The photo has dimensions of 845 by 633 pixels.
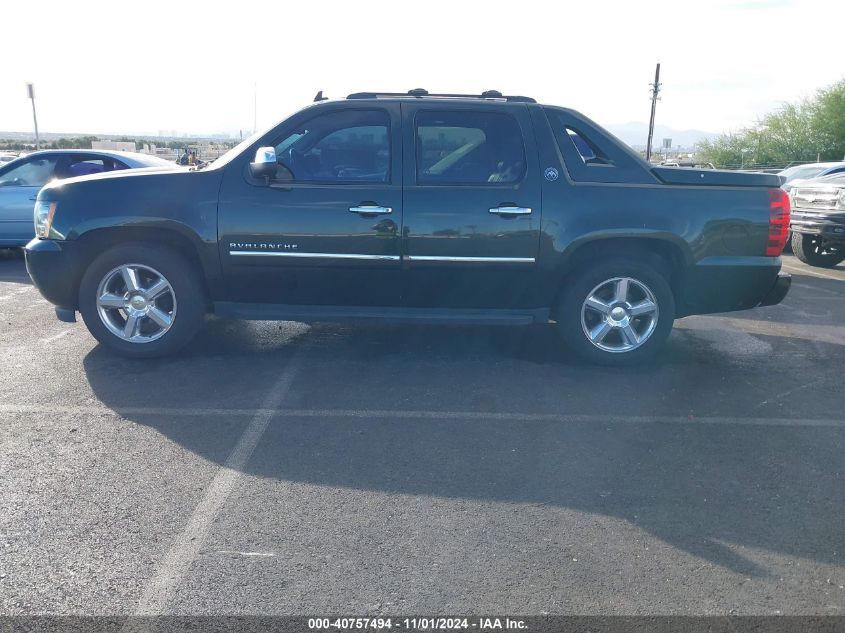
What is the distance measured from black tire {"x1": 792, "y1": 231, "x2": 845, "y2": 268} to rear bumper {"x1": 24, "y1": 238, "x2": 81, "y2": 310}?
10130mm

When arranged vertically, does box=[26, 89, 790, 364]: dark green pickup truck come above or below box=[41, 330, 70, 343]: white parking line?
above

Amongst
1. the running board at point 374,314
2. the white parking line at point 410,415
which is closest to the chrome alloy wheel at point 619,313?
the running board at point 374,314

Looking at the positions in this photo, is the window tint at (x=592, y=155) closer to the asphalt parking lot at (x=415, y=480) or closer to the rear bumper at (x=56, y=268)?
the asphalt parking lot at (x=415, y=480)

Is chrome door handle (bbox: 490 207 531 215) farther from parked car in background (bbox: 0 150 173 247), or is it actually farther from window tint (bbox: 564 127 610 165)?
parked car in background (bbox: 0 150 173 247)

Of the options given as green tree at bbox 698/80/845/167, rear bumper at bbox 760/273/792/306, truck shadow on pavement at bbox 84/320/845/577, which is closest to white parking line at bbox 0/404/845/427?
truck shadow on pavement at bbox 84/320/845/577

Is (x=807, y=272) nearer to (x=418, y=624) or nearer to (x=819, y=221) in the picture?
(x=819, y=221)

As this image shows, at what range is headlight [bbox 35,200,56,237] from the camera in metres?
6.00

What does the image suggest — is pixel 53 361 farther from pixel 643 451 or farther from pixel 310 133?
pixel 643 451

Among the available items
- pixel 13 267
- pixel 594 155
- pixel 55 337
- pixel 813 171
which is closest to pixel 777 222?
pixel 594 155

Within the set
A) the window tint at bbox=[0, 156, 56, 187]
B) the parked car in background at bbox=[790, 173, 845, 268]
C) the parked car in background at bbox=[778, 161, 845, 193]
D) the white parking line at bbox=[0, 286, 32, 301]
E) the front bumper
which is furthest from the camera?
the parked car in background at bbox=[778, 161, 845, 193]

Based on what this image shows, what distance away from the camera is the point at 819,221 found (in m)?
11.2

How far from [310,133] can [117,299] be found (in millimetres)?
1886

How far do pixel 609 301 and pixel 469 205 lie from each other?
131 cm

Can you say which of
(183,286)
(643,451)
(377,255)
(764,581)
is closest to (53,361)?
(183,286)
